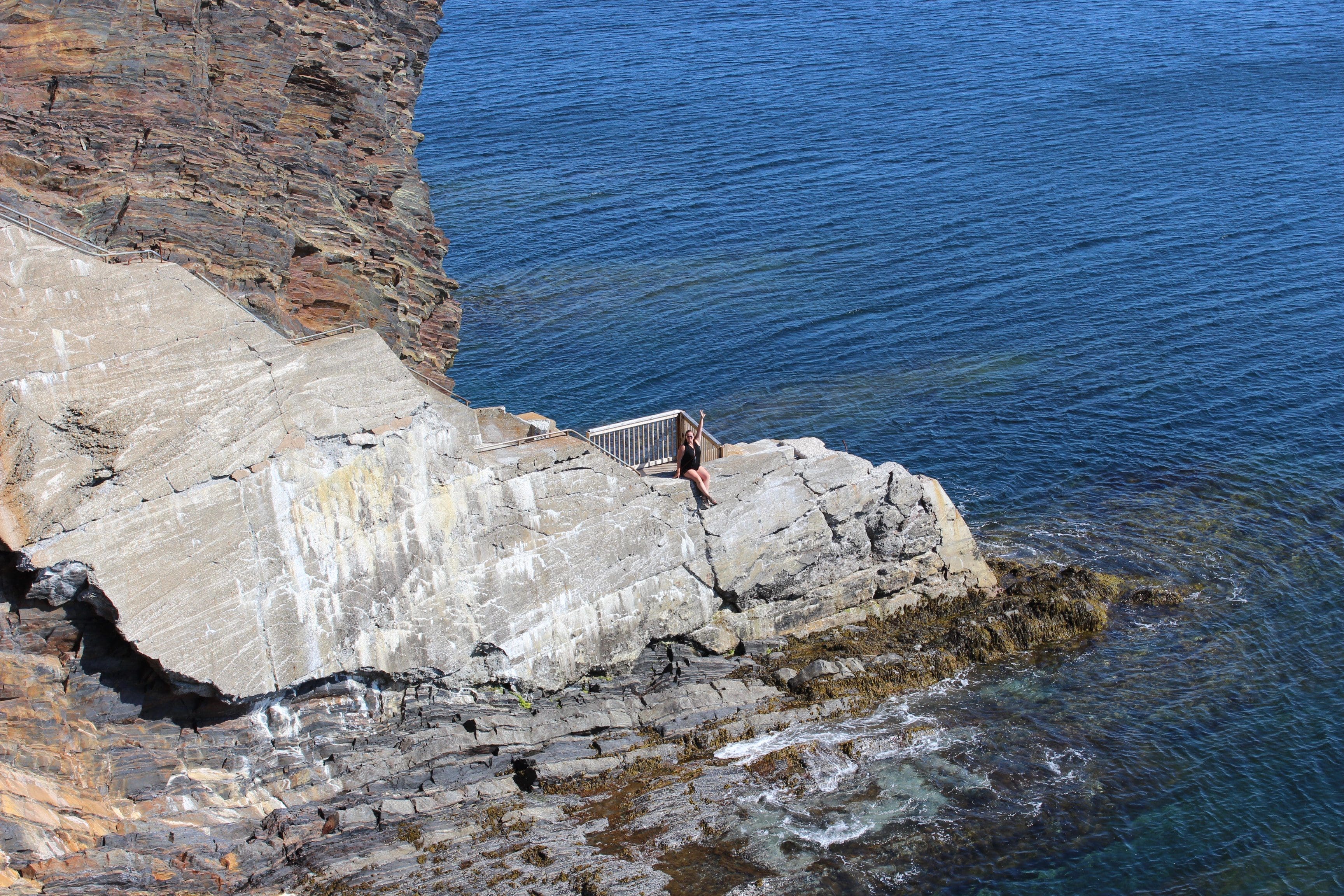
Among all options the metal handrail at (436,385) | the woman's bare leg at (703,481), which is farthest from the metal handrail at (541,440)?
the woman's bare leg at (703,481)

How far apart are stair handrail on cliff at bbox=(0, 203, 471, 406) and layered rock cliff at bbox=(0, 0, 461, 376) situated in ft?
4.17

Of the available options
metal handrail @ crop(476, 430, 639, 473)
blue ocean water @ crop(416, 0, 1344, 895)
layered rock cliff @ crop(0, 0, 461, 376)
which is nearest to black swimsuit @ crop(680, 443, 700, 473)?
metal handrail @ crop(476, 430, 639, 473)

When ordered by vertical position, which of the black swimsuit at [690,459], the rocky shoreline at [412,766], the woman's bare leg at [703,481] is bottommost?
the rocky shoreline at [412,766]

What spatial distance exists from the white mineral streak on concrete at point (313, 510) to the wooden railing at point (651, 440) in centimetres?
81

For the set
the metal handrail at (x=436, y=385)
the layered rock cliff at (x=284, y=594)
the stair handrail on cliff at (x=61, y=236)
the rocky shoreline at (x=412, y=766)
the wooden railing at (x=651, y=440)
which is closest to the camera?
the layered rock cliff at (x=284, y=594)

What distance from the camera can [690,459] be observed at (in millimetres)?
31047

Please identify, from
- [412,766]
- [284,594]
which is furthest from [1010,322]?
[284,594]

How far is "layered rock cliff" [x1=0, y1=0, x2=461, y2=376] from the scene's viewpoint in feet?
92.4

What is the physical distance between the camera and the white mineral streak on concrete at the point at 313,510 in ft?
74.1

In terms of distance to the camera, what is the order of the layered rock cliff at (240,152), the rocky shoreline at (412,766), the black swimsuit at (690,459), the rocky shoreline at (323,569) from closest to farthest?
the rocky shoreline at (323,569)
the rocky shoreline at (412,766)
the layered rock cliff at (240,152)
the black swimsuit at (690,459)

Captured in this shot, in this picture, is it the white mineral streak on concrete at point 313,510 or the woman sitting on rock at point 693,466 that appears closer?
the white mineral streak on concrete at point 313,510

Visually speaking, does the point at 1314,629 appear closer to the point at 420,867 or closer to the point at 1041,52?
the point at 420,867

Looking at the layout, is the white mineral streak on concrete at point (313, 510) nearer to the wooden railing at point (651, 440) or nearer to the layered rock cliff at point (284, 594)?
the layered rock cliff at point (284, 594)

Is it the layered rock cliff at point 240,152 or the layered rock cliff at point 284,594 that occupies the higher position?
the layered rock cliff at point 240,152
